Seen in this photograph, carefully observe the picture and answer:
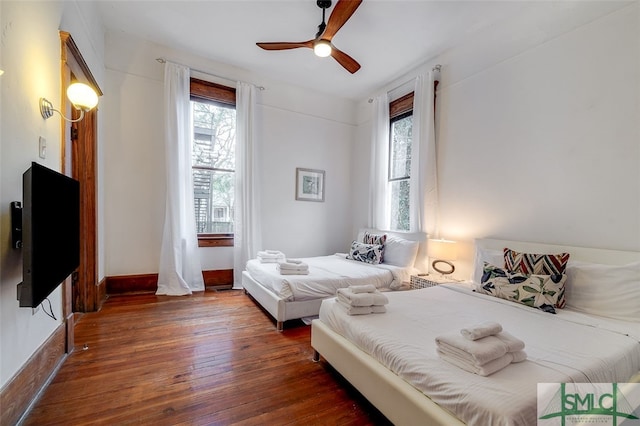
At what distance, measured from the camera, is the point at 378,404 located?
151cm

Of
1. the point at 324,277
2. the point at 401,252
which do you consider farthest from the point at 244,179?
the point at 401,252

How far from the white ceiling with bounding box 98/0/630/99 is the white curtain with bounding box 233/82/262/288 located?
1.78 ft

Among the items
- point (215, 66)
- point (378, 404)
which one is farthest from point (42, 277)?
point (215, 66)

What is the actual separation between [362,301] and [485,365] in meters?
0.84

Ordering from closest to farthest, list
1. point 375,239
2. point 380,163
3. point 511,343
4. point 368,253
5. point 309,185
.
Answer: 1. point 511,343
2. point 368,253
3. point 375,239
4. point 380,163
5. point 309,185

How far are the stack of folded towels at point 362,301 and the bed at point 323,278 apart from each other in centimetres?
88

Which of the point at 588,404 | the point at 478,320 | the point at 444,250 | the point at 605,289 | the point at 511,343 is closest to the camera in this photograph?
the point at 588,404

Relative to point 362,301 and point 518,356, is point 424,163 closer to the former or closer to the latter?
point 362,301

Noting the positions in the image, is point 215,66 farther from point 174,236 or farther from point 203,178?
point 174,236

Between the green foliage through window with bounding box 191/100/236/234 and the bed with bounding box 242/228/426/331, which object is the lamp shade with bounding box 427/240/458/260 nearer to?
the bed with bounding box 242/228/426/331

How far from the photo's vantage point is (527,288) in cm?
218

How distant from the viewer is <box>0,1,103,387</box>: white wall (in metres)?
1.38

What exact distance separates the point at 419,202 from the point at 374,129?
159 centimetres

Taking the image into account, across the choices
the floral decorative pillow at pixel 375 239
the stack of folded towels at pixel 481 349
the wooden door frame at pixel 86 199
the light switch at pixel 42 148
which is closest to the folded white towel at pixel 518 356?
the stack of folded towels at pixel 481 349
